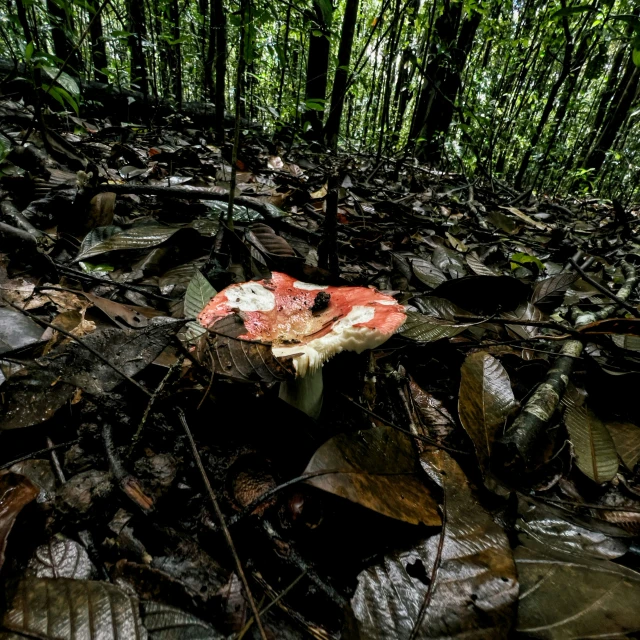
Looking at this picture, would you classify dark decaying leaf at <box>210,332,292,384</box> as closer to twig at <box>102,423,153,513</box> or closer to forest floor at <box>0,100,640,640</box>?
forest floor at <box>0,100,640,640</box>

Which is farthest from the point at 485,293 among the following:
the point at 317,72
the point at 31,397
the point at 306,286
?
the point at 317,72

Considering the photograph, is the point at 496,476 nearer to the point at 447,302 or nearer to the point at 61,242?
the point at 447,302

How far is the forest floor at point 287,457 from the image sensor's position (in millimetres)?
896

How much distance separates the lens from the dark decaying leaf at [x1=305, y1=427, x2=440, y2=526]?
102 cm

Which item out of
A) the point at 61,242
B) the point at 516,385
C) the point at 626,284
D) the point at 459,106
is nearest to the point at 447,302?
the point at 516,385

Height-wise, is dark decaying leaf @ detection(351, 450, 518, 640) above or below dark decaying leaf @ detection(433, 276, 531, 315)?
below

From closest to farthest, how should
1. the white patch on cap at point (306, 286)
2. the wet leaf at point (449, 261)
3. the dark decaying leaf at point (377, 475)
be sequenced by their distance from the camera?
the dark decaying leaf at point (377, 475) → the white patch on cap at point (306, 286) → the wet leaf at point (449, 261)

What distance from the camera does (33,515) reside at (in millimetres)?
997

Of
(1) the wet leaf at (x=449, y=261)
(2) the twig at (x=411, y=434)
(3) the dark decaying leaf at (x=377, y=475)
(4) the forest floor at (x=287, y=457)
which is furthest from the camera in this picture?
(1) the wet leaf at (x=449, y=261)

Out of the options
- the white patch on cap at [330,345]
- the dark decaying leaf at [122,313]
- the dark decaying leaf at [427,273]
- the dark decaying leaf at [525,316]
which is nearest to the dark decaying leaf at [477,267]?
the dark decaying leaf at [427,273]

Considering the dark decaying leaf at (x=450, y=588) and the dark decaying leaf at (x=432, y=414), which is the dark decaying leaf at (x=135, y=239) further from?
the dark decaying leaf at (x=450, y=588)

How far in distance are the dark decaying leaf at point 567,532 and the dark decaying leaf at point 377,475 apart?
29 cm

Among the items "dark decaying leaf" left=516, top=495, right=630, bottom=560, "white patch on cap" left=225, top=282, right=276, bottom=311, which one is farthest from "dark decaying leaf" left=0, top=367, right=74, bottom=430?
"dark decaying leaf" left=516, top=495, right=630, bottom=560

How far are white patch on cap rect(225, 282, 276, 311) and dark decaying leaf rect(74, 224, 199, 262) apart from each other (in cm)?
80
